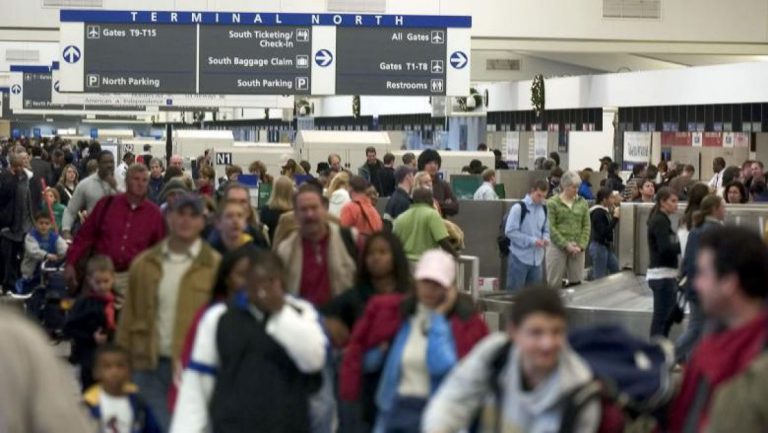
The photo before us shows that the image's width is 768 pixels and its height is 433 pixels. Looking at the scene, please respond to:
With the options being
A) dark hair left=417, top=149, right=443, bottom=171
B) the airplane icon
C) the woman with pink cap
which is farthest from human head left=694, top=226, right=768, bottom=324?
the airplane icon

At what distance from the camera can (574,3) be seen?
29.2m

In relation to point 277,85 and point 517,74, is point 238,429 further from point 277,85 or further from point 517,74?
point 517,74

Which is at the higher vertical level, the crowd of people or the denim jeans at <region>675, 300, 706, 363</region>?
the crowd of people

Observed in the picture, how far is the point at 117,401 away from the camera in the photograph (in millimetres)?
7977

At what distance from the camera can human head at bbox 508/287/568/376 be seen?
532 cm

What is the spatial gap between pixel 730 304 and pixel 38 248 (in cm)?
1346

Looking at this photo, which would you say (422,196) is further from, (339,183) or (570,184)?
(570,184)

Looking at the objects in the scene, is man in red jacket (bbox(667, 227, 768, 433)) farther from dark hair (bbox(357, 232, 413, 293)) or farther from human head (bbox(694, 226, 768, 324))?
dark hair (bbox(357, 232, 413, 293))

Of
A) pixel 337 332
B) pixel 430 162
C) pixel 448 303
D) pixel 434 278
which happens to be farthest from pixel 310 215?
→ pixel 430 162

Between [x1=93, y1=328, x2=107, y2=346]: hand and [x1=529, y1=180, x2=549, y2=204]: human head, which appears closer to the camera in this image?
[x1=93, y1=328, x2=107, y2=346]: hand

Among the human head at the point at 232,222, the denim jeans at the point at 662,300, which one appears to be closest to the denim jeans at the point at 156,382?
the human head at the point at 232,222

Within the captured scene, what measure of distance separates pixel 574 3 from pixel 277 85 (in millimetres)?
6175

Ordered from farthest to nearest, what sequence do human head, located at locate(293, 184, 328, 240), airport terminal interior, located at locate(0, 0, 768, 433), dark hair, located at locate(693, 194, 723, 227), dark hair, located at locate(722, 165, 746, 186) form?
dark hair, located at locate(722, 165, 746, 186)
dark hair, located at locate(693, 194, 723, 227)
human head, located at locate(293, 184, 328, 240)
airport terminal interior, located at locate(0, 0, 768, 433)

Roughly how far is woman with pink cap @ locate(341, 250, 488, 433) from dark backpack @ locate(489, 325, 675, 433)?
1.16 m
